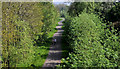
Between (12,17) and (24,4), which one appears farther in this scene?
(24,4)

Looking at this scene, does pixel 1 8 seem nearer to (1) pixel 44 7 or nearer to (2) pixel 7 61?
(2) pixel 7 61

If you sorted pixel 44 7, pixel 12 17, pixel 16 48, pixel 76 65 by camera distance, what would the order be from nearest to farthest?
pixel 76 65 → pixel 16 48 → pixel 12 17 → pixel 44 7

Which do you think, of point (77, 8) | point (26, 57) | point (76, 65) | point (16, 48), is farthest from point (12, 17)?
point (77, 8)

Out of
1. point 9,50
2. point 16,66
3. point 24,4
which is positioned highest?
point 24,4

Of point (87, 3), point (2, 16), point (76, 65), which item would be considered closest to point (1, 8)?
point (2, 16)

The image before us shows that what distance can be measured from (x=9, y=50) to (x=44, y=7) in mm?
11008

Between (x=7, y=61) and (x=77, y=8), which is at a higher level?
(x=77, y=8)

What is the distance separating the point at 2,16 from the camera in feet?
20.2

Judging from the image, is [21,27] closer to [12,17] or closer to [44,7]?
[12,17]

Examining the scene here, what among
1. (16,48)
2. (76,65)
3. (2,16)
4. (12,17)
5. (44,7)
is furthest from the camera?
(44,7)

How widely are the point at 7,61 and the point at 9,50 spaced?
63cm

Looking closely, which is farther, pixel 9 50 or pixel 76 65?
pixel 9 50

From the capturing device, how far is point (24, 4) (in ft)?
32.3

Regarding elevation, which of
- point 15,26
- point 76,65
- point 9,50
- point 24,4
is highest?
point 24,4
